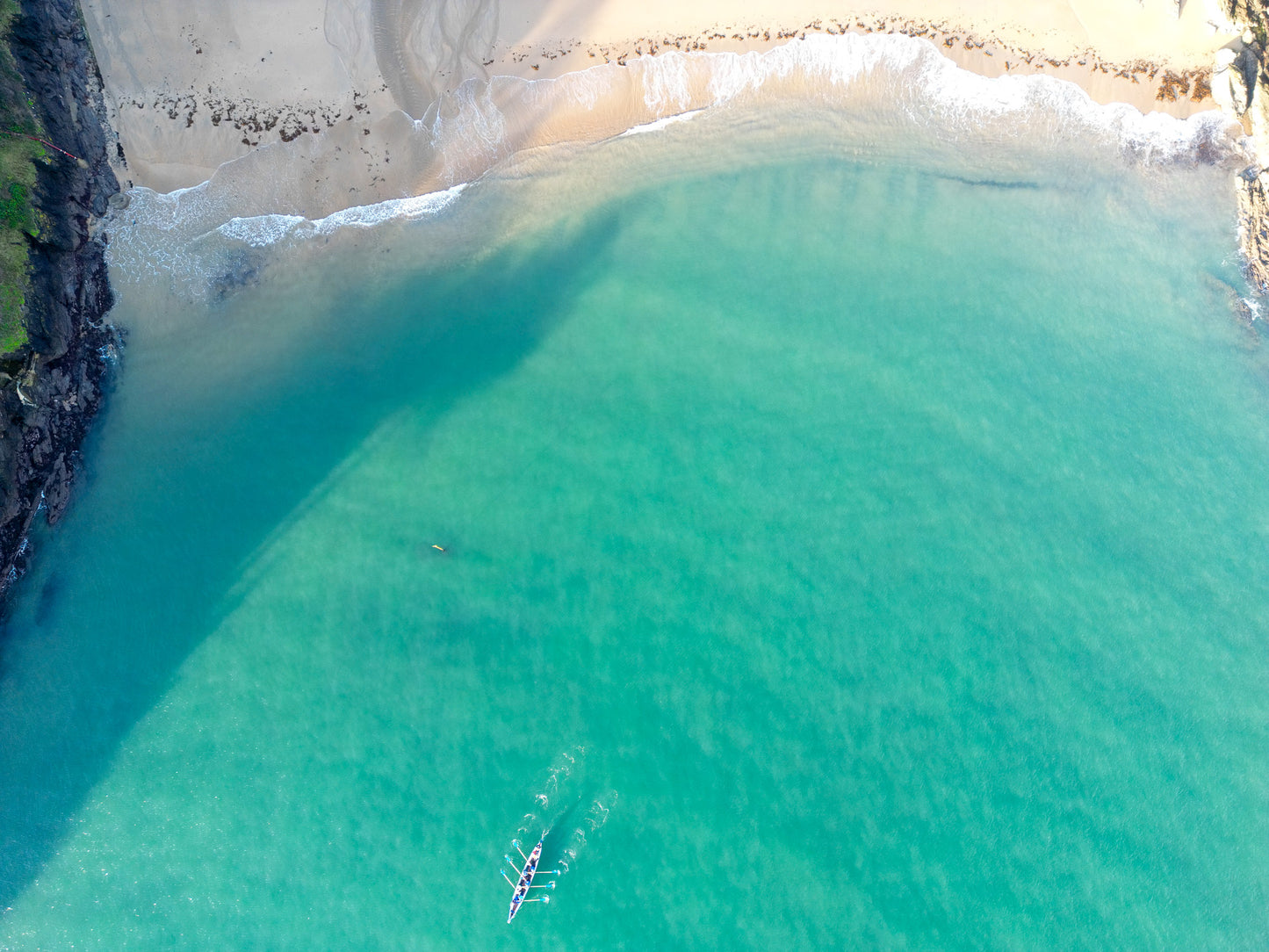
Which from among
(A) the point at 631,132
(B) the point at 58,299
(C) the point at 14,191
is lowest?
(B) the point at 58,299

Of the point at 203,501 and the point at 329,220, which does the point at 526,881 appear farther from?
the point at 329,220

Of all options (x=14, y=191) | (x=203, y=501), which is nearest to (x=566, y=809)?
(x=203, y=501)

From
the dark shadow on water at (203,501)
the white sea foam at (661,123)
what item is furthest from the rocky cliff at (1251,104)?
the dark shadow on water at (203,501)

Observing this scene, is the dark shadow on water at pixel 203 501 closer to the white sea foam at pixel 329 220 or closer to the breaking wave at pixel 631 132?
the white sea foam at pixel 329 220

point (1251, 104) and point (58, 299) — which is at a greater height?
point (1251, 104)

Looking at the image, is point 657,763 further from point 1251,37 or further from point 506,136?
point 1251,37

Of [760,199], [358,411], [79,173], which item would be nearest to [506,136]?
[760,199]
